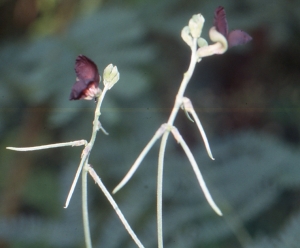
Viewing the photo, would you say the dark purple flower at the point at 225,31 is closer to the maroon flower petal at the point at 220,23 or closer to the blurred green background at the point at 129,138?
the maroon flower petal at the point at 220,23

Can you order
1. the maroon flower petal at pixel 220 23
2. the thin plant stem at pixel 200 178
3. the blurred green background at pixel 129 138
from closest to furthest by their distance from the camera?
the thin plant stem at pixel 200 178
the maroon flower petal at pixel 220 23
the blurred green background at pixel 129 138

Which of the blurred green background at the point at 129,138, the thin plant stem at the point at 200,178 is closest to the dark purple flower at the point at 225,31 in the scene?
the thin plant stem at the point at 200,178

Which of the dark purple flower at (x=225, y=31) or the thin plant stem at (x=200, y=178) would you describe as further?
the dark purple flower at (x=225, y=31)

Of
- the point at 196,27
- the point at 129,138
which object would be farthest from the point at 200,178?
the point at 129,138

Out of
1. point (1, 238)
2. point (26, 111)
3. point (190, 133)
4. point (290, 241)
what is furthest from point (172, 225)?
point (190, 133)

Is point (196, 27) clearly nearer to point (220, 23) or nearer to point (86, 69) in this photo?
point (220, 23)

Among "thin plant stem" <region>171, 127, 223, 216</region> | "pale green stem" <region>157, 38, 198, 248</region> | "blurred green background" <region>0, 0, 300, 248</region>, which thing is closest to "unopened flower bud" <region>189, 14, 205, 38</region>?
"pale green stem" <region>157, 38, 198, 248</region>

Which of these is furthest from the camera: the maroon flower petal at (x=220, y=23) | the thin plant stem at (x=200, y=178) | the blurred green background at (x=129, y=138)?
the blurred green background at (x=129, y=138)

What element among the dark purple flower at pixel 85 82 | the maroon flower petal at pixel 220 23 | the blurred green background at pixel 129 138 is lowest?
the blurred green background at pixel 129 138
